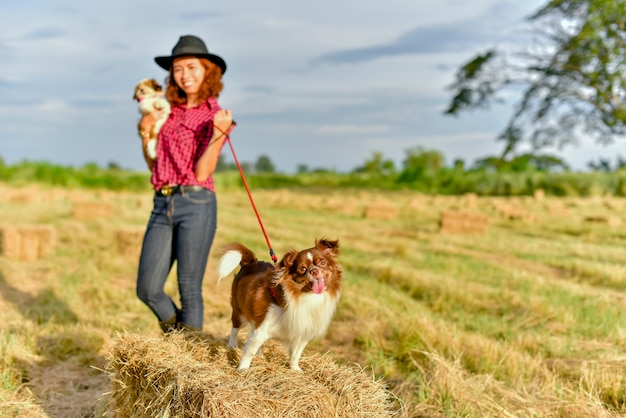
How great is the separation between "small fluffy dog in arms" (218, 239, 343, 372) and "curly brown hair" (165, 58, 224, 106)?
5.62 ft

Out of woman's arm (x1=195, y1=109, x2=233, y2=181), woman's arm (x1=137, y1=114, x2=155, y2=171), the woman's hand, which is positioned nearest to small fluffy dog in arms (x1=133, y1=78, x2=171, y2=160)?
woman's arm (x1=137, y1=114, x2=155, y2=171)

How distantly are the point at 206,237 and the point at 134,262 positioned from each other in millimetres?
5832

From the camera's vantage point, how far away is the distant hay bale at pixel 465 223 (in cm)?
1434

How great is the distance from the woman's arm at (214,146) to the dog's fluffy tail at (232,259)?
30.3 inches

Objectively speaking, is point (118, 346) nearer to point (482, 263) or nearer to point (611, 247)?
point (482, 263)

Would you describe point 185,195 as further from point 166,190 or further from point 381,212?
point 381,212

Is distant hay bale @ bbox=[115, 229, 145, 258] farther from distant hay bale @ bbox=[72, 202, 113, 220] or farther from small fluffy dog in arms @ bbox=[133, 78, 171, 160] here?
small fluffy dog in arms @ bbox=[133, 78, 171, 160]

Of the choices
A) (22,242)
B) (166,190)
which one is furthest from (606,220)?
(166,190)

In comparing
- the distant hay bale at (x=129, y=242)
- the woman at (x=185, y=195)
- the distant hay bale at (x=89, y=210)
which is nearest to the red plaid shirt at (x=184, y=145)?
the woman at (x=185, y=195)

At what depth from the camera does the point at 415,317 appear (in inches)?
216

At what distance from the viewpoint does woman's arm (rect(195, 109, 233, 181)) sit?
401cm

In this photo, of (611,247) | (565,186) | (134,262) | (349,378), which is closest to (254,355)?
(349,378)

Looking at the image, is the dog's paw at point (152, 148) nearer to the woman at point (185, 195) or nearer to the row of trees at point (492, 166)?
the woman at point (185, 195)

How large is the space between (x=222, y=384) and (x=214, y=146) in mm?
1774
